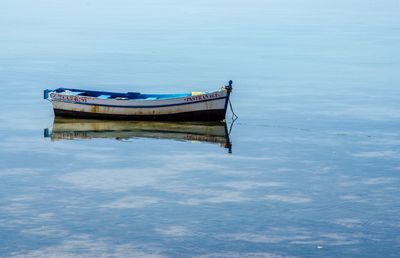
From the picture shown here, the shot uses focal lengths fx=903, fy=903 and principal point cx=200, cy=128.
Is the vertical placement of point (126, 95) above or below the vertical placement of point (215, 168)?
above

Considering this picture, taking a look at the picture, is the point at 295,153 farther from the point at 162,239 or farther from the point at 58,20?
the point at 58,20

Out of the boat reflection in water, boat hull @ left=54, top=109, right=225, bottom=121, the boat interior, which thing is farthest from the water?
the boat interior

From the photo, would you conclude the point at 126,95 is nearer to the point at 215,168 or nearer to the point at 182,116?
the point at 182,116

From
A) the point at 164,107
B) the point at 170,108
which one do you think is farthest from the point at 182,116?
the point at 164,107

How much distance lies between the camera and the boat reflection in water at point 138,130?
116 feet

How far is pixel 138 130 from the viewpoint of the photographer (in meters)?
36.8

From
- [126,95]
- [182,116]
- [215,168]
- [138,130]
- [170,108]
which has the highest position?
[126,95]

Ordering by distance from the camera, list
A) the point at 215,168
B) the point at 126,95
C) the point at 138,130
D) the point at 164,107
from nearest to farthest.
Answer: the point at 215,168 < the point at 138,130 < the point at 164,107 < the point at 126,95

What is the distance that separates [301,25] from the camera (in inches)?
4235

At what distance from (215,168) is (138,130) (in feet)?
26.3

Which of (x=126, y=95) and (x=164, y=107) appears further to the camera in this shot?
(x=126, y=95)

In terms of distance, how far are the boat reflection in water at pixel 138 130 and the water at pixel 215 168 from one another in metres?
0.24

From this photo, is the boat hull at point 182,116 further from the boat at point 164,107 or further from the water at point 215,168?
the water at point 215,168

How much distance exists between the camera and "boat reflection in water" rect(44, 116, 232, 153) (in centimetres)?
3528
